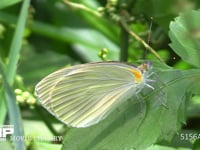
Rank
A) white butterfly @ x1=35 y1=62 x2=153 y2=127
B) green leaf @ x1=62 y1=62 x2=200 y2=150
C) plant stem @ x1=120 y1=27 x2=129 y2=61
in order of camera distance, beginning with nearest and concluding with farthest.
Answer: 1. green leaf @ x1=62 y1=62 x2=200 y2=150
2. white butterfly @ x1=35 y1=62 x2=153 y2=127
3. plant stem @ x1=120 y1=27 x2=129 y2=61

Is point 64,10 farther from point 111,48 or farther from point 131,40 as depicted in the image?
point 131,40

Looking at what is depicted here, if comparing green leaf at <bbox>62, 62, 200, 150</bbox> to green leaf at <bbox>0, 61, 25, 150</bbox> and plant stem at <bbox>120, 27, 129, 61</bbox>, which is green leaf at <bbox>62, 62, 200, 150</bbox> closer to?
green leaf at <bbox>0, 61, 25, 150</bbox>

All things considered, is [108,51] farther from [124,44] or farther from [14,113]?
[14,113]

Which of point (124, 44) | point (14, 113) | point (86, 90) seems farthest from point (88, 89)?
point (124, 44)

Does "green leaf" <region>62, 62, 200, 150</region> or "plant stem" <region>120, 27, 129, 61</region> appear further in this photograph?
"plant stem" <region>120, 27, 129, 61</region>

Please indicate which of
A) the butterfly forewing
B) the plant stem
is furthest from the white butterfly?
the plant stem

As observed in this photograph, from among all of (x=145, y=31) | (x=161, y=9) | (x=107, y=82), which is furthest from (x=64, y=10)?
(x=107, y=82)

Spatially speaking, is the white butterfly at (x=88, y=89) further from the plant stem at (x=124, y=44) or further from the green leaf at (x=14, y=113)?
the plant stem at (x=124, y=44)
